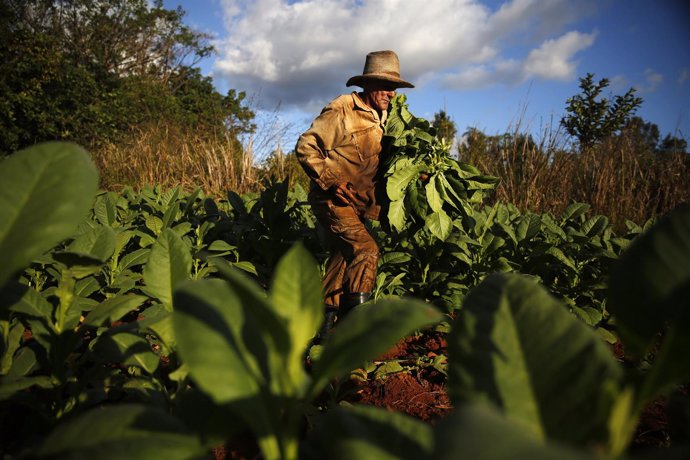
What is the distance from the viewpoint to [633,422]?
49 cm

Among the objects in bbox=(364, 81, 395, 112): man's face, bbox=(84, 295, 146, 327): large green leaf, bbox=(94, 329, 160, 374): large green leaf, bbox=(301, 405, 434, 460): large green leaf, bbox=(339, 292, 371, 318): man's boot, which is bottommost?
bbox=(339, 292, 371, 318): man's boot

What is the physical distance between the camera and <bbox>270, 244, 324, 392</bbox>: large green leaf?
0.59m

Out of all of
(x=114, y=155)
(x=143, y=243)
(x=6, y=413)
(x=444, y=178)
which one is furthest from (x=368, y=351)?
(x=114, y=155)

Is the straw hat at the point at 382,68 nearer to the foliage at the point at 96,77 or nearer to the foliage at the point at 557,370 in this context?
the foliage at the point at 557,370

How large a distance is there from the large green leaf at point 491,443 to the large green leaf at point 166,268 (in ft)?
2.73

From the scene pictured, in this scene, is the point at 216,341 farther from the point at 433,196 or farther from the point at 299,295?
the point at 433,196

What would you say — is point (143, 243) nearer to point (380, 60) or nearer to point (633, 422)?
point (380, 60)

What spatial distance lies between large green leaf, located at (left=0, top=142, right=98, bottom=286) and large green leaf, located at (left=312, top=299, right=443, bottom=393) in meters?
0.46

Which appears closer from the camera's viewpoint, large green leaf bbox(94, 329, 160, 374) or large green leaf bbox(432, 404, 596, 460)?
large green leaf bbox(432, 404, 596, 460)

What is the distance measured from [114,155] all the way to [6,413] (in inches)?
412

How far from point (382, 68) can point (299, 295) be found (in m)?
2.83

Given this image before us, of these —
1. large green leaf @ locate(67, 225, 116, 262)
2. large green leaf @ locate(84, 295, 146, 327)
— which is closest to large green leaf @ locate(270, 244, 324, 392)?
large green leaf @ locate(84, 295, 146, 327)

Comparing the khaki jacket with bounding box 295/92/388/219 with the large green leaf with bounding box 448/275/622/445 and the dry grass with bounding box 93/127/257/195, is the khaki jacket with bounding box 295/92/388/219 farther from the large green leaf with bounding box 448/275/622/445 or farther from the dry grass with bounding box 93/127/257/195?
the dry grass with bounding box 93/127/257/195

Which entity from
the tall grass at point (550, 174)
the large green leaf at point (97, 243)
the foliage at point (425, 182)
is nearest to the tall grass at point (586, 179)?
the tall grass at point (550, 174)
